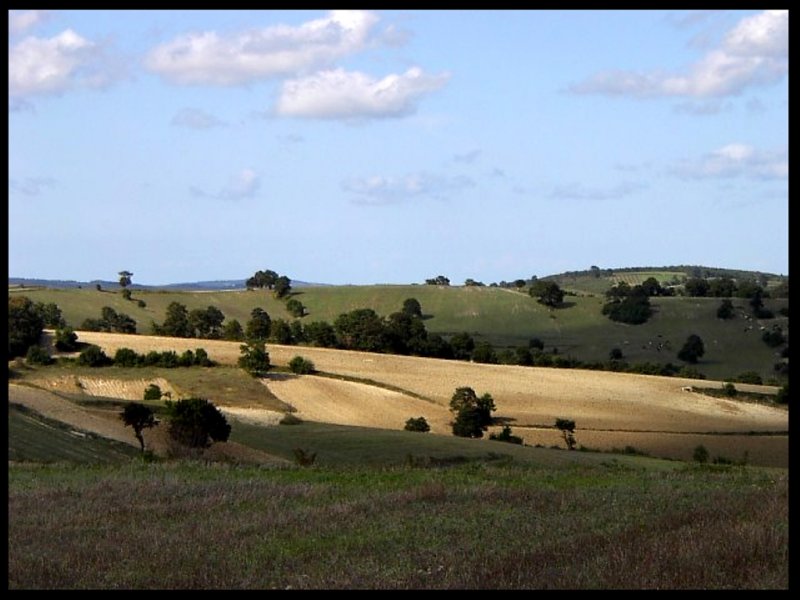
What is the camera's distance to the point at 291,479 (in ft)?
60.4

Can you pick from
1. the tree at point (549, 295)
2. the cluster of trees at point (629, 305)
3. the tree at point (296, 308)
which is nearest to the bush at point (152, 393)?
the tree at point (296, 308)

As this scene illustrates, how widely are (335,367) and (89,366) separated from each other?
15441mm

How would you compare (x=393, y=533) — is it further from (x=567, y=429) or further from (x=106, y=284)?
(x=106, y=284)

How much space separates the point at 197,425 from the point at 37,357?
32.2 m

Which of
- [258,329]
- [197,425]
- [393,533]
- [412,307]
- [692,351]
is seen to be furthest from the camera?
[412,307]

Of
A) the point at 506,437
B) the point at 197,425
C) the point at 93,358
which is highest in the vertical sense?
the point at 93,358

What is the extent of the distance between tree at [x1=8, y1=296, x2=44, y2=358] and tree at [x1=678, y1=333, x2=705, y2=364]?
49445 millimetres

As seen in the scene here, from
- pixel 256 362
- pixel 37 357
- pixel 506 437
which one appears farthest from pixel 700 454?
pixel 37 357

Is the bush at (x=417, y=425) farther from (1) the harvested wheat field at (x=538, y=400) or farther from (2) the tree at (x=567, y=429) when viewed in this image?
(2) the tree at (x=567, y=429)

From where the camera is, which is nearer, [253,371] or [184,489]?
[184,489]

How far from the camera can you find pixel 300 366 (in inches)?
2712

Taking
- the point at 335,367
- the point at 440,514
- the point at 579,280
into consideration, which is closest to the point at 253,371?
the point at 335,367

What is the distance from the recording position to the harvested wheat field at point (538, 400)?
52812mm
